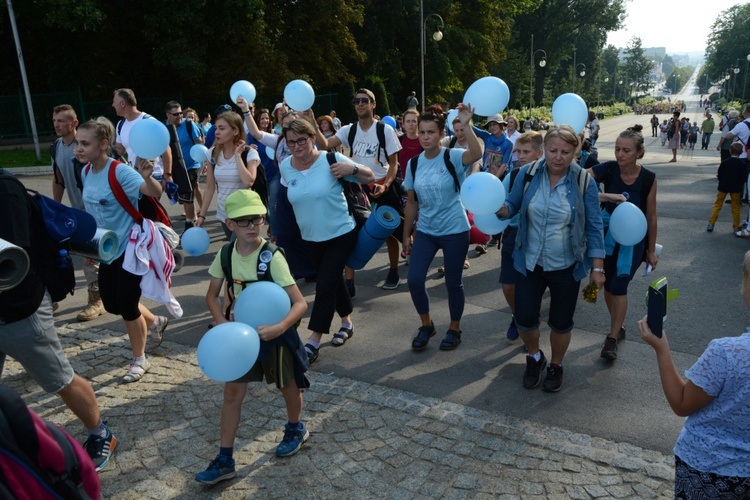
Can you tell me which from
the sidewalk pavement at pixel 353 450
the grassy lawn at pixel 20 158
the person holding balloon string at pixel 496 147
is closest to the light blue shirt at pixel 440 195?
the sidewalk pavement at pixel 353 450

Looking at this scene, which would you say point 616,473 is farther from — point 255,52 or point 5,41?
point 5,41

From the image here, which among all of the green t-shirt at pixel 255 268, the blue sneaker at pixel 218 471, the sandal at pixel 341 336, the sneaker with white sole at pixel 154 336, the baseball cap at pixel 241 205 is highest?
the baseball cap at pixel 241 205

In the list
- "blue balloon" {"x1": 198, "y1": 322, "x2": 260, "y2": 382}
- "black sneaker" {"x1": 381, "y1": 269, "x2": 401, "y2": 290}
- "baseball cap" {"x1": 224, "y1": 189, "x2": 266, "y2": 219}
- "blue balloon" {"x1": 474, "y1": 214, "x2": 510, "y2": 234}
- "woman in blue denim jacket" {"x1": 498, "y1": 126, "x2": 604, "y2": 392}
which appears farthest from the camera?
"black sneaker" {"x1": 381, "y1": 269, "x2": 401, "y2": 290}

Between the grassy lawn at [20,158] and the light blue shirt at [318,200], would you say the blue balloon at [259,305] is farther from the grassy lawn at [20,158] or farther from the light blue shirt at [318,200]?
the grassy lawn at [20,158]

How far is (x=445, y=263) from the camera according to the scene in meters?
5.10

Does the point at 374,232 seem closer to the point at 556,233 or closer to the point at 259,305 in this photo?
the point at 556,233

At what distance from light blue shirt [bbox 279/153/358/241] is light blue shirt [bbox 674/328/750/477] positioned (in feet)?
9.93

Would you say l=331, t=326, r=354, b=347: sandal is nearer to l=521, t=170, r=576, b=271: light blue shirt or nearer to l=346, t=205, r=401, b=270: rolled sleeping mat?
l=346, t=205, r=401, b=270: rolled sleeping mat

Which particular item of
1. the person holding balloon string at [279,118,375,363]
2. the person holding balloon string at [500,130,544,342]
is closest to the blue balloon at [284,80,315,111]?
the person holding balloon string at [279,118,375,363]

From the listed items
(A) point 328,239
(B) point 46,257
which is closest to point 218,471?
(B) point 46,257

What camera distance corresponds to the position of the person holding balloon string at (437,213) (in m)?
4.88

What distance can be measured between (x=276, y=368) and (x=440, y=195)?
2189mm

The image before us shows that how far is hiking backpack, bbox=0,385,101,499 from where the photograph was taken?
60.7 inches

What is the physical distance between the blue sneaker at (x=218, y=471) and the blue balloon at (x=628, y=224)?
10.0 ft
